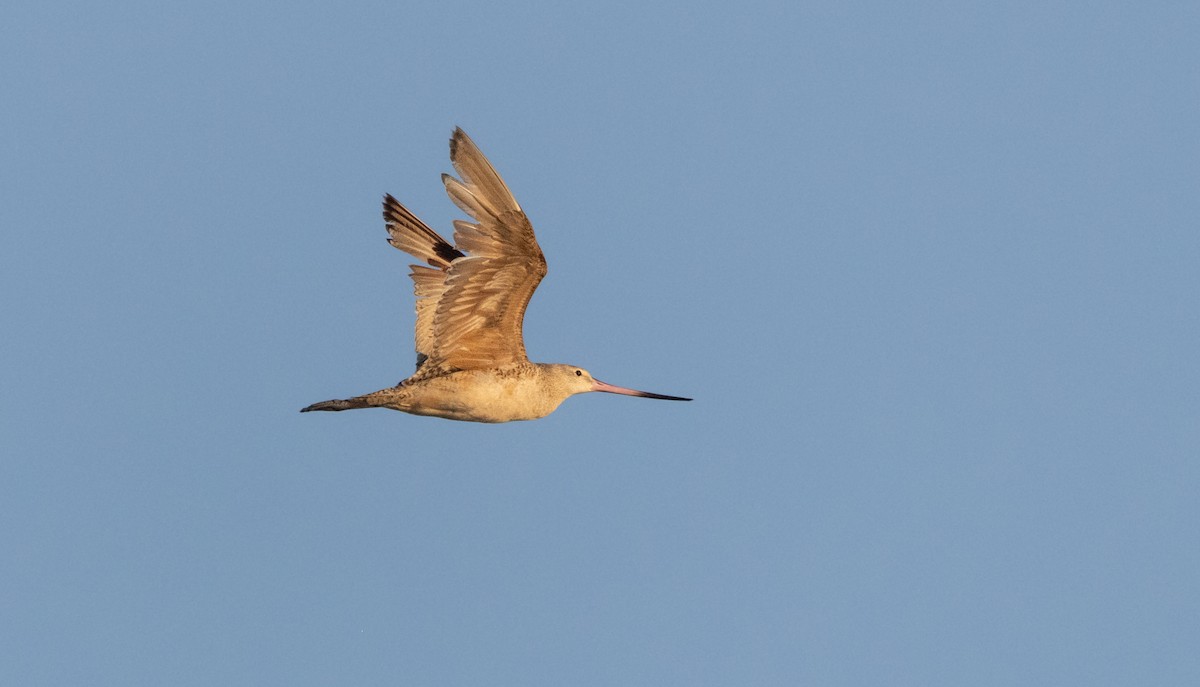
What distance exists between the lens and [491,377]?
50.2 feet

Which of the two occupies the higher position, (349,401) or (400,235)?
(400,235)

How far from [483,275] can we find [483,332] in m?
0.82

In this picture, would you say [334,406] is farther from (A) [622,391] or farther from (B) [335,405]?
(A) [622,391]

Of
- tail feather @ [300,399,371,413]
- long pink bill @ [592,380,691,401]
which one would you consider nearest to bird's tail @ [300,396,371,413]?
tail feather @ [300,399,371,413]

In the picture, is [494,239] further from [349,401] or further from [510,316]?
[349,401]

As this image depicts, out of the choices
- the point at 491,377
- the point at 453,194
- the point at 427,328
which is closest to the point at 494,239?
the point at 453,194

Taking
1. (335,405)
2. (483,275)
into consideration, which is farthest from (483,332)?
(335,405)

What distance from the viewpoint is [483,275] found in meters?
14.6

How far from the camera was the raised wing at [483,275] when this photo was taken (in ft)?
46.0

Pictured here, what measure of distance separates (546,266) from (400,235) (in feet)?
11.3

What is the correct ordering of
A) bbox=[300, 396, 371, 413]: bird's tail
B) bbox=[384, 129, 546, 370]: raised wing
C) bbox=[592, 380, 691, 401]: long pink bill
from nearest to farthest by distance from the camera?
1. bbox=[384, 129, 546, 370]: raised wing
2. bbox=[300, 396, 371, 413]: bird's tail
3. bbox=[592, 380, 691, 401]: long pink bill

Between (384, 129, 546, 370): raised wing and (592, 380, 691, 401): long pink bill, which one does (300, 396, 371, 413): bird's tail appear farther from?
(592, 380, 691, 401): long pink bill

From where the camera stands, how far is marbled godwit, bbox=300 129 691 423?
46.2 feet

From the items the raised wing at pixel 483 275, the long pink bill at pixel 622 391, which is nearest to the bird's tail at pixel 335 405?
the raised wing at pixel 483 275
